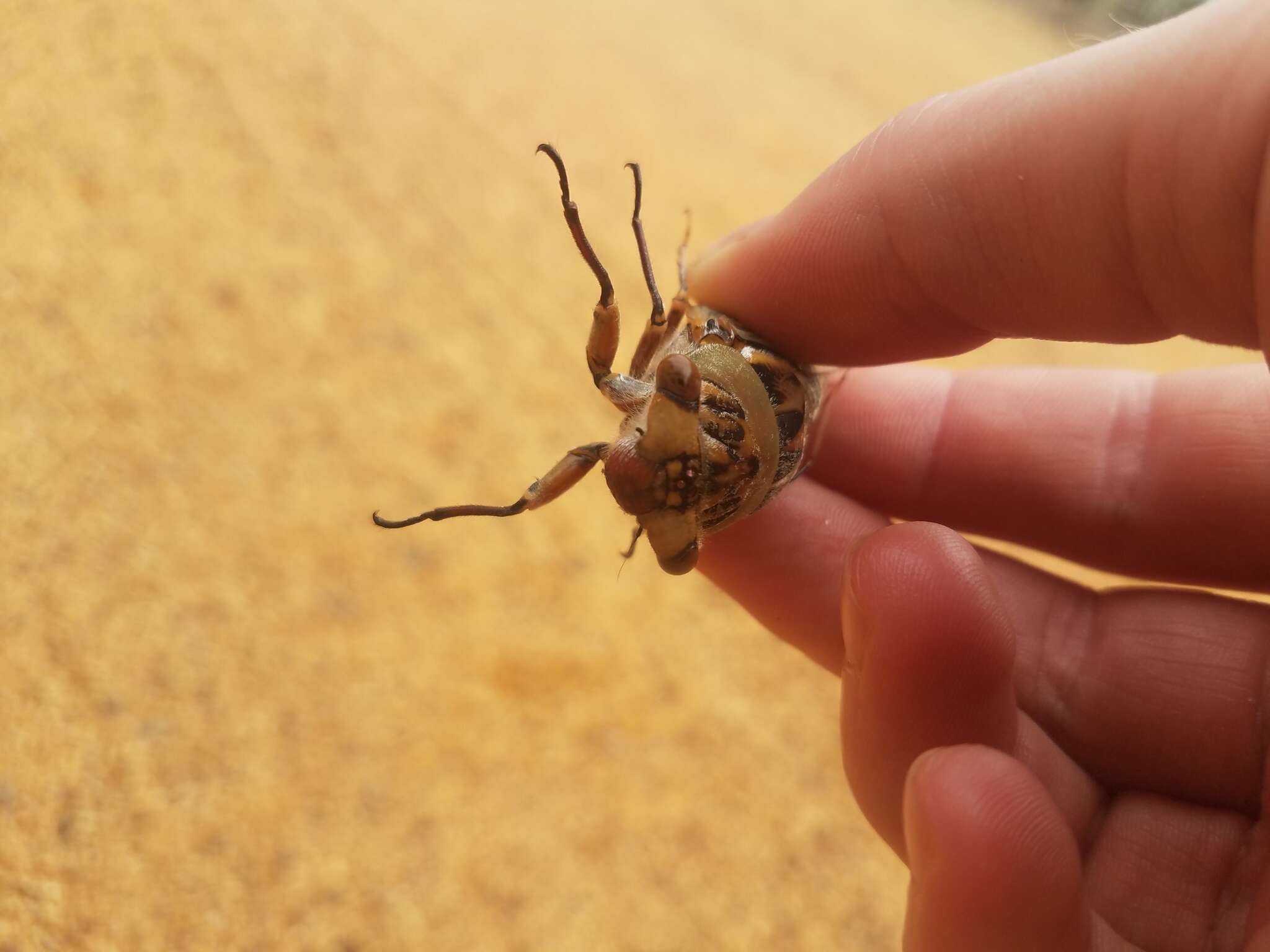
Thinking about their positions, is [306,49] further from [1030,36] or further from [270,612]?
[1030,36]

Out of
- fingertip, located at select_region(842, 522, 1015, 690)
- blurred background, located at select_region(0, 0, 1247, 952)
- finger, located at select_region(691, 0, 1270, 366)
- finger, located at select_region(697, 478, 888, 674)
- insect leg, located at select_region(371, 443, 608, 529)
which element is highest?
finger, located at select_region(691, 0, 1270, 366)

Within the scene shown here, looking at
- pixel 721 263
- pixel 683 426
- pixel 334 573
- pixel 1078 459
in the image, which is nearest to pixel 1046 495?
pixel 1078 459

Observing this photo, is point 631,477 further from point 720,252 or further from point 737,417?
point 720,252

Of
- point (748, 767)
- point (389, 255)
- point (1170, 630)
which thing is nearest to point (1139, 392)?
point (1170, 630)

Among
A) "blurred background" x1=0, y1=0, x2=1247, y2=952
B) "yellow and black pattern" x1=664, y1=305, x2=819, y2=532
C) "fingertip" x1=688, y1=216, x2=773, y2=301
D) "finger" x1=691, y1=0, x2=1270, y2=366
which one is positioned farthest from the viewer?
"blurred background" x1=0, y1=0, x2=1247, y2=952

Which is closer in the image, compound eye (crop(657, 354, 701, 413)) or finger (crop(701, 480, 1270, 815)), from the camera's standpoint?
compound eye (crop(657, 354, 701, 413))

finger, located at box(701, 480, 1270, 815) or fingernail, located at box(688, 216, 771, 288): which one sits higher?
fingernail, located at box(688, 216, 771, 288)

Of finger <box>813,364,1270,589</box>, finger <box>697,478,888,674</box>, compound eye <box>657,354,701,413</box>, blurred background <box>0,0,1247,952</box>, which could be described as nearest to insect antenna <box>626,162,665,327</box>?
compound eye <box>657,354,701,413</box>

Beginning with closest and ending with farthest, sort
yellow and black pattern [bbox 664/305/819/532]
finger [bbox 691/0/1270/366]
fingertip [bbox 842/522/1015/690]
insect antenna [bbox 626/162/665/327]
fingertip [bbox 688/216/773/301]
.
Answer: finger [bbox 691/0/1270/366], fingertip [bbox 842/522/1015/690], yellow and black pattern [bbox 664/305/819/532], insect antenna [bbox 626/162/665/327], fingertip [bbox 688/216/773/301]

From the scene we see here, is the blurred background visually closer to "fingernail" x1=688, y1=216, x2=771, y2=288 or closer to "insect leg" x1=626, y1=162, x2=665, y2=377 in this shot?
"fingernail" x1=688, y1=216, x2=771, y2=288
